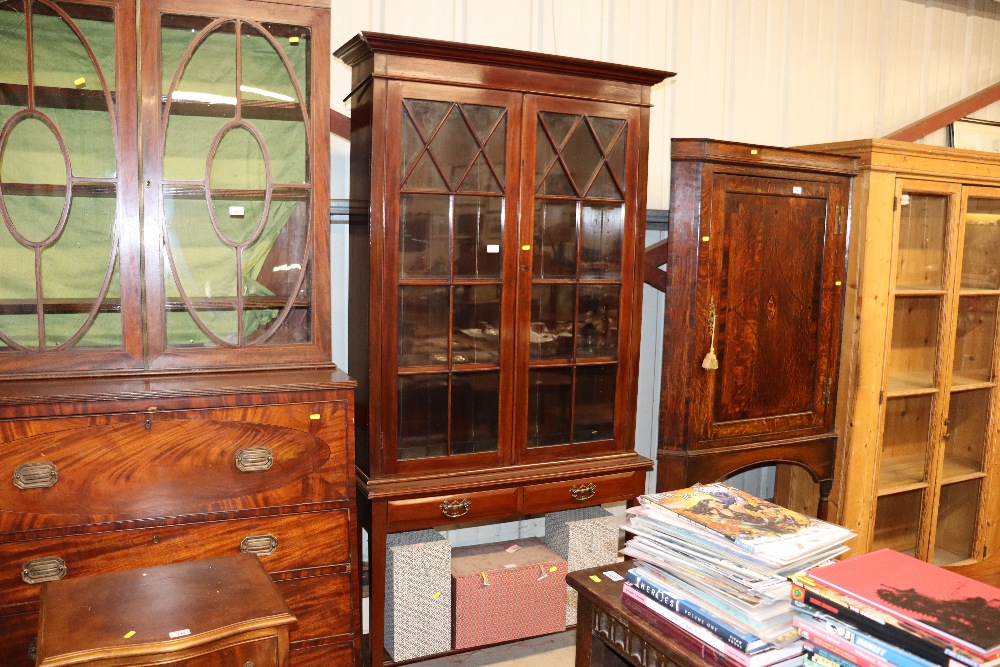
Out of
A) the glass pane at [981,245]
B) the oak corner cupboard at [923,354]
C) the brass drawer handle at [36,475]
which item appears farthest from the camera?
the glass pane at [981,245]

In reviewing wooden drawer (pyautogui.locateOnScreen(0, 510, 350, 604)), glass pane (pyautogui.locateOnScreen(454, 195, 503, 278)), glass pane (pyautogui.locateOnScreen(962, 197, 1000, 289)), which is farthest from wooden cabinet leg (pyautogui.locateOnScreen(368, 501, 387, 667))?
glass pane (pyautogui.locateOnScreen(962, 197, 1000, 289))

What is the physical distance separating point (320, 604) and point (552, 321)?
3.90ft

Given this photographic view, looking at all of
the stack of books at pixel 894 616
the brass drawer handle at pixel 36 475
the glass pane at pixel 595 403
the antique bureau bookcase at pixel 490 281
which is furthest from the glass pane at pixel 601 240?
the brass drawer handle at pixel 36 475

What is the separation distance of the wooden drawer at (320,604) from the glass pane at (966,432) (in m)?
2.86

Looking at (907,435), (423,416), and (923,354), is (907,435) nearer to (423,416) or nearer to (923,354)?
(923,354)

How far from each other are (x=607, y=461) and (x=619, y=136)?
1.16m

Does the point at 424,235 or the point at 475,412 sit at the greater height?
the point at 424,235

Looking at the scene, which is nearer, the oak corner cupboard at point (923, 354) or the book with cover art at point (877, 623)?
the book with cover art at point (877, 623)

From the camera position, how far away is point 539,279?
8.97 feet

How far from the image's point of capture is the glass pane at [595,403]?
9.37ft

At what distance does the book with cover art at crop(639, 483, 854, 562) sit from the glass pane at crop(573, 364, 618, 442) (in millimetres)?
1102

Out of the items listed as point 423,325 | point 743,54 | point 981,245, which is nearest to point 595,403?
point 423,325

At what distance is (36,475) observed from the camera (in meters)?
2.09

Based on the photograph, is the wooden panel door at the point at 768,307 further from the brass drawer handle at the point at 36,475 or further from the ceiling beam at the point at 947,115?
the brass drawer handle at the point at 36,475
